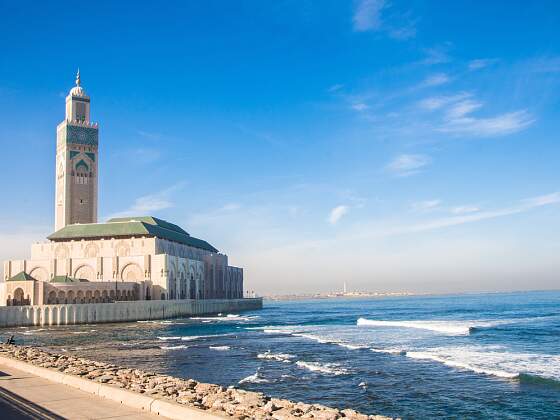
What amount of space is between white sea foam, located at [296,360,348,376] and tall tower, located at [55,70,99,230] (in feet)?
317

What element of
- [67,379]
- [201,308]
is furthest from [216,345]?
[201,308]

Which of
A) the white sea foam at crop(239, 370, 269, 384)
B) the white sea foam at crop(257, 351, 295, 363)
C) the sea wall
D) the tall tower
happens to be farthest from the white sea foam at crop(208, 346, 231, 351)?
the tall tower

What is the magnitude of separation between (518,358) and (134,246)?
8185cm

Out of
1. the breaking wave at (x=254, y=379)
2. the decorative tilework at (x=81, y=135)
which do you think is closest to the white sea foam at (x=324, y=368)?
the breaking wave at (x=254, y=379)

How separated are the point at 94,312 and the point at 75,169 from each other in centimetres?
4933

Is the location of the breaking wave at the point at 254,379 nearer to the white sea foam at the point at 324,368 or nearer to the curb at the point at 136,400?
the white sea foam at the point at 324,368

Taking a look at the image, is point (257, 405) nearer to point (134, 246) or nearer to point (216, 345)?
point (216, 345)

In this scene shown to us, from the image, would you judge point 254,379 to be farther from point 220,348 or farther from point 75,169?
point 75,169

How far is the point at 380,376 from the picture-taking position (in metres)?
30.1

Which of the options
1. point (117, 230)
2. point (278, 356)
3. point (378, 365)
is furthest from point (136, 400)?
point (117, 230)

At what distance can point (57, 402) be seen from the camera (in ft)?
51.9

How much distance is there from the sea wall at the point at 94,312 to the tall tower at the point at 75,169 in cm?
3555

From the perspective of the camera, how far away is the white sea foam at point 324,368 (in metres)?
31.4

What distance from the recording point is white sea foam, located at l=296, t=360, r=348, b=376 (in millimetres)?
31406
